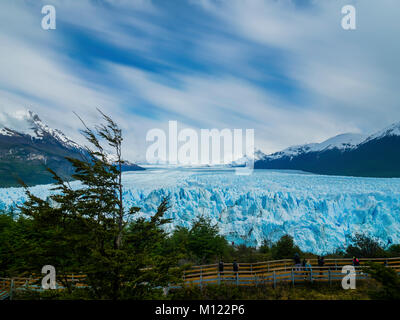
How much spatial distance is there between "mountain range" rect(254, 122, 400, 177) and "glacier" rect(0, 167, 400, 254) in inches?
929

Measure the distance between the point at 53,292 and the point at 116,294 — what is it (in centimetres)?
177

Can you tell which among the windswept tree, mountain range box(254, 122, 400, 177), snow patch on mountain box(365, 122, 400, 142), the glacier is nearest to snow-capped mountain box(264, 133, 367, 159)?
mountain range box(254, 122, 400, 177)

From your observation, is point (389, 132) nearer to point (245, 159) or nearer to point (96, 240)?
point (245, 159)

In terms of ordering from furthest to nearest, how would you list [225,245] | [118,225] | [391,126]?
[391,126]
[225,245]
[118,225]

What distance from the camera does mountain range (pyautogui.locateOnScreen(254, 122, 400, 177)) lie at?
178 feet

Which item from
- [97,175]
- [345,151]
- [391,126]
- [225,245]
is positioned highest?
[391,126]

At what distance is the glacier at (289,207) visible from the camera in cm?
2478

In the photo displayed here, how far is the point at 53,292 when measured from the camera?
643 cm

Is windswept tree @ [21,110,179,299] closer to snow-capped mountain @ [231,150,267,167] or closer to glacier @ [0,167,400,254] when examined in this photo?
glacier @ [0,167,400,254]

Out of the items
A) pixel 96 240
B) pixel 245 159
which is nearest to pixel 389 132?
pixel 245 159

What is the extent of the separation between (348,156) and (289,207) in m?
47.3

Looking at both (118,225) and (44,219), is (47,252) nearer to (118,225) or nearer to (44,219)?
(44,219)

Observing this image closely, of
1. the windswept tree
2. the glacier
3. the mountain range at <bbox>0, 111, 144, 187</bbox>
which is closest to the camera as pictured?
the windswept tree
